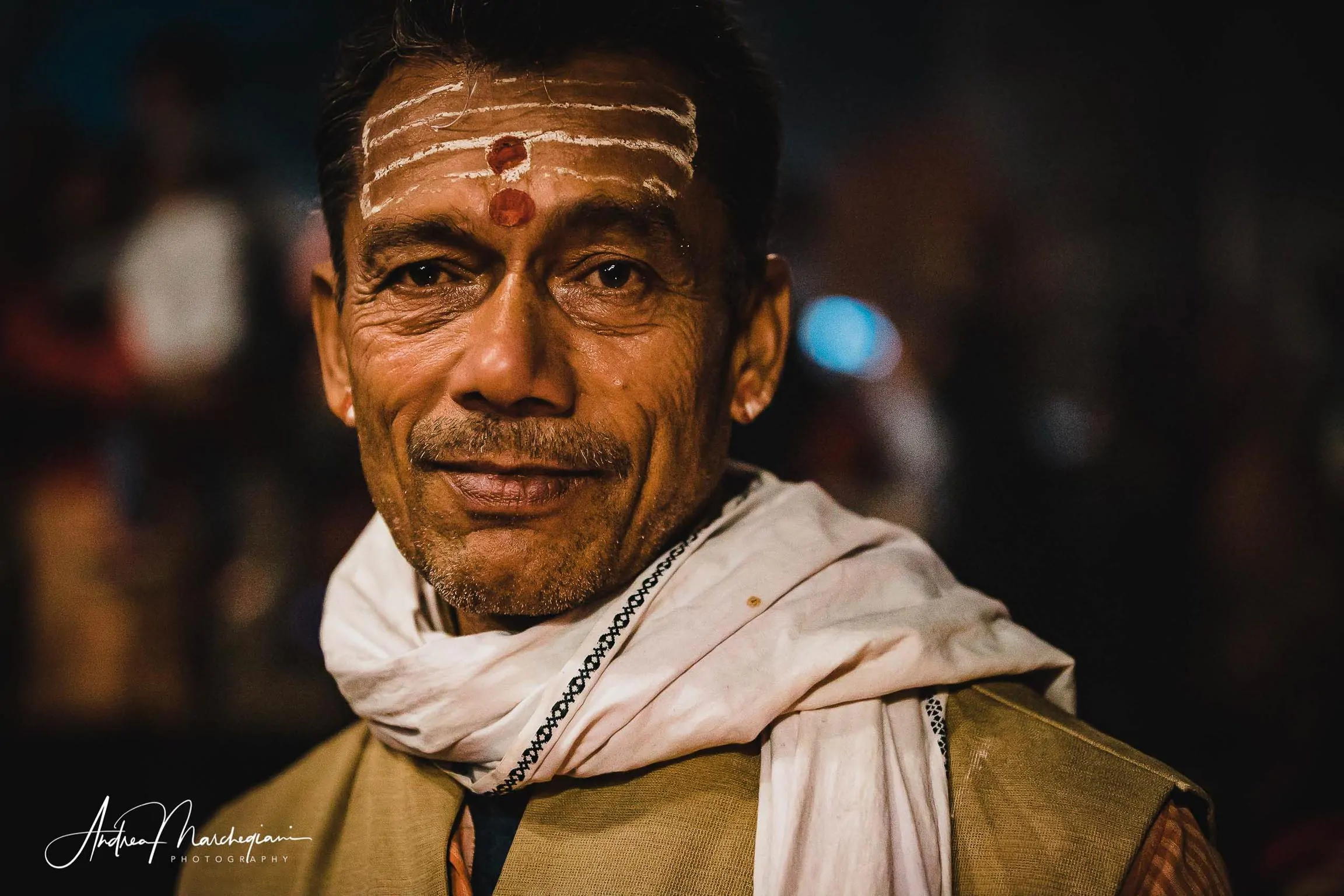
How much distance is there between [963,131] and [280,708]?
2013 millimetres

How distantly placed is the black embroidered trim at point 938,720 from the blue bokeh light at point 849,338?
1082 mm

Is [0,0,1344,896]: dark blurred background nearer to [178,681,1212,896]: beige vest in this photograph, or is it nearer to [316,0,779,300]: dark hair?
[316,0,779,300]: dark hair

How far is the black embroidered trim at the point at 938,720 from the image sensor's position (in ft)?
3.63

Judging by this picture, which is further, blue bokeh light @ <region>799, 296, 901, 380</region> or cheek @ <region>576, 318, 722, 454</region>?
blue bokeh light @ <region>799, 296, 901, 380</region>

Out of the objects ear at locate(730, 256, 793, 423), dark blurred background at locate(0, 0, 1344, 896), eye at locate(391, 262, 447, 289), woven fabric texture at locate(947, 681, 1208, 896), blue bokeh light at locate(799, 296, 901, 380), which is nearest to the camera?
woven fabric texture at locate(947, 681, 1208, 896)

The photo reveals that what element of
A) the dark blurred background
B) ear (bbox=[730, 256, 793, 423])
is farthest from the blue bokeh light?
ear (bbox=[730, 256, 793, 423])

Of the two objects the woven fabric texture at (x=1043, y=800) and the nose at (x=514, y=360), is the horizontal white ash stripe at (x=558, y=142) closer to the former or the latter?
the nose at (x=514, y=360)

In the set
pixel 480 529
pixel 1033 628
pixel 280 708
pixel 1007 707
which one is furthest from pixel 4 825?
pixel 1033 628

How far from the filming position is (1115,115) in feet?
6.72

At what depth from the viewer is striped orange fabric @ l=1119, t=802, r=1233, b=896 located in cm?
100

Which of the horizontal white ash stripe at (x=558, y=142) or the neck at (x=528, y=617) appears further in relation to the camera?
the neck at (x=528, y=617)

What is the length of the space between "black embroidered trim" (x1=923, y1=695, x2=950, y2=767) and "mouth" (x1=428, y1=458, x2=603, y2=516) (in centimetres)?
50

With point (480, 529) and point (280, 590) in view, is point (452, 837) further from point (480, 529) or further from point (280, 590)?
point (280, 590)

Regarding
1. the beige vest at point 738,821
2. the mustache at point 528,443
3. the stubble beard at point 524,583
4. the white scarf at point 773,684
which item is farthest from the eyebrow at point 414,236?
the beige vest at point 738,821
